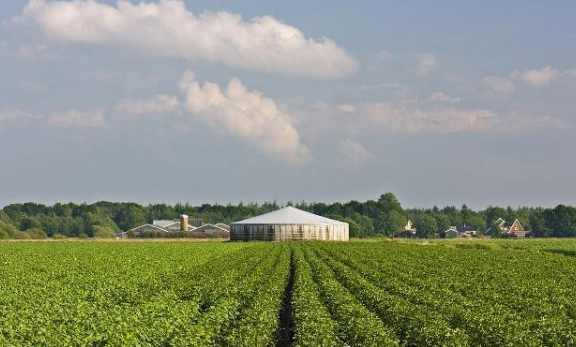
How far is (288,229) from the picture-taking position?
118 meters

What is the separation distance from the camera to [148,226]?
19888 cm

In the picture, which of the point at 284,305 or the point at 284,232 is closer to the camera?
the point at 284,305

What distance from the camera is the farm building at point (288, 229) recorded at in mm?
118438

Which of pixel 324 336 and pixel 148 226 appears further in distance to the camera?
pixel 148 226

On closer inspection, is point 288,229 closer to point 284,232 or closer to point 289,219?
point 284,232

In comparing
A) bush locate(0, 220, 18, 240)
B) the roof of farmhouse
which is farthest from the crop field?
bush locate(0, 220, 18, 240)

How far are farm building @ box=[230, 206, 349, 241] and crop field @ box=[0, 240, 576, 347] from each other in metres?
65.1

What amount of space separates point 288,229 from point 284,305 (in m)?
85.5

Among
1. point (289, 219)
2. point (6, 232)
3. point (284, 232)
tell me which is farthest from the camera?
point (6, 232)

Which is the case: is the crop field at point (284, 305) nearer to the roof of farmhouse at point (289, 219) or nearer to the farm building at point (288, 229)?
the farm building at point (288, 229)

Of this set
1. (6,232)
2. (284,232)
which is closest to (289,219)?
(284,232)

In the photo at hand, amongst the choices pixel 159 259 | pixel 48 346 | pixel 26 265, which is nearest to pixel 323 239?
pixel 159 259

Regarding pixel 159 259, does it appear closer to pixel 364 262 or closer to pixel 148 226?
pixel 364 262

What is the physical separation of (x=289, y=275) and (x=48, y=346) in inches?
1134
